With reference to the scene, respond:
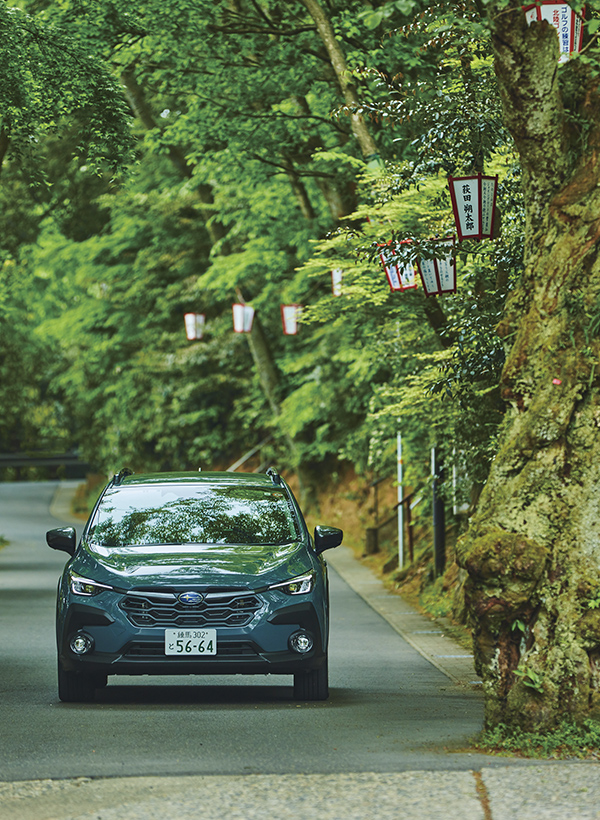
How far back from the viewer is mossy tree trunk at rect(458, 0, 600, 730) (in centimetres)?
729

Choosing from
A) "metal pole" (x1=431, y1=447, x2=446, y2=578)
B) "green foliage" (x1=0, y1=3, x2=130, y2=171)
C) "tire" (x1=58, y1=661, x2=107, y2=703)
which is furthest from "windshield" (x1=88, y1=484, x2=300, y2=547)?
"metal pole" (x1=431, y1=447, x2=446, y2=578)

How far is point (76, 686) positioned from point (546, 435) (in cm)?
421

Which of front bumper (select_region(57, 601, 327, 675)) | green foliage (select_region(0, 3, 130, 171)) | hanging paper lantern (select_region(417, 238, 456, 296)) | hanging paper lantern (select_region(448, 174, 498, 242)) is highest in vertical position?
green foliage (select_region(0, 3, 130, 171))

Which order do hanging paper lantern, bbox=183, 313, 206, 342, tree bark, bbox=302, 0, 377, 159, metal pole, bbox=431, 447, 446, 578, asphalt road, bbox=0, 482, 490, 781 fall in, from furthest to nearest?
hanging paper lantern, bbox=183, 313, 206, 342 < metal pole, bbox=431, 447, 446, 578 < tree bark, bbox=302, 0, 377, 159 < asphalt road, bbox=0, 482, 490, 781

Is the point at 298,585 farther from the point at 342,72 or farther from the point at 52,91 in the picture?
the point at 342,72

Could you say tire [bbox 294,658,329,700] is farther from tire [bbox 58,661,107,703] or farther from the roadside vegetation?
the roadside vegetation

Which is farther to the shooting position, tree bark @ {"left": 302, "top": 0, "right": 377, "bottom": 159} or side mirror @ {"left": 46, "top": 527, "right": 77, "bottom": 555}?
tree bark @ {"left": 302, "top": 0, "right": 377, "bottom": 159}

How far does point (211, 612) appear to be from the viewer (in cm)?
920

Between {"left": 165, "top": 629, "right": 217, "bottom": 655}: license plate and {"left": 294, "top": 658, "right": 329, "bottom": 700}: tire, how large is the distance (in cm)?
96

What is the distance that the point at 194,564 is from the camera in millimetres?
9398

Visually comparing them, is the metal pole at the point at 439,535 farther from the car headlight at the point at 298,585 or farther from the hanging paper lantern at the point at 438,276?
the car headlight at the point at 298,585

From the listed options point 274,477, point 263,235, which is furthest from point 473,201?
point 263,235

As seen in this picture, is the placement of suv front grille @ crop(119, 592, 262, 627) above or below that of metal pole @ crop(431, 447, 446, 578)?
above

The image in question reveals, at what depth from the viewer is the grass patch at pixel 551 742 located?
7.10 metres
